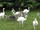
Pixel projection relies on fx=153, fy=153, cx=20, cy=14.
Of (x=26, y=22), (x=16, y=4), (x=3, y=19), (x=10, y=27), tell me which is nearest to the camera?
(x=10, y=27)

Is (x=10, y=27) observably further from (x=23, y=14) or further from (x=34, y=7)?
(x=34, y=7)

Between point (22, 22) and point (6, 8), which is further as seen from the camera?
point (6, 8)

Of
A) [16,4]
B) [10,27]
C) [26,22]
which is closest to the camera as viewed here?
[10,27]

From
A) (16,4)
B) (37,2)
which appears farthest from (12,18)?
(37,2)

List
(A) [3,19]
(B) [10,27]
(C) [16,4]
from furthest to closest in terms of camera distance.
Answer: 1. (C) [16,4]
2. (A) [3,19]
3. (B) [10,27]

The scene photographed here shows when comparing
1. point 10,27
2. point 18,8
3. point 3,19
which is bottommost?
point 10,27

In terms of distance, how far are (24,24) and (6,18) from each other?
121 centimetres

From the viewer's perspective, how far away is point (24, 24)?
282 inches

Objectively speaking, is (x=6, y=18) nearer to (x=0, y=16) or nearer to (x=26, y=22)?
(x=0, y=16)

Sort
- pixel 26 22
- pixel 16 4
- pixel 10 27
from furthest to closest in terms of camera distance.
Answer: pixel 16 4 → pixel 26 22 → pixel 10 27

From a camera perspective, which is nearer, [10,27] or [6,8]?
[10,27]

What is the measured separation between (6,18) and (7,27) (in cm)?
110

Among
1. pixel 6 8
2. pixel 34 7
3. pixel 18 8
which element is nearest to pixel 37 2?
pixel 34 7

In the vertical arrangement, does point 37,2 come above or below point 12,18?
above
